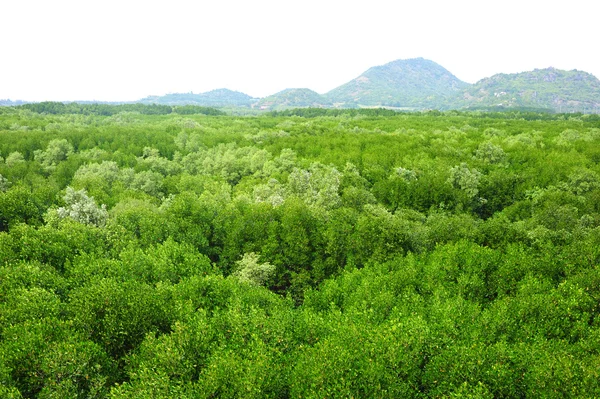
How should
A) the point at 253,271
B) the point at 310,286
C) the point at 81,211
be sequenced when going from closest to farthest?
the point at 310,286 < the point at 253,271 < the point at 81,211

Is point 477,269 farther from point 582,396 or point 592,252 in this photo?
point 582,396

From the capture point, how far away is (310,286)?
142 feet

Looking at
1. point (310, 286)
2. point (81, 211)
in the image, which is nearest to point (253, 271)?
point (310, 286)

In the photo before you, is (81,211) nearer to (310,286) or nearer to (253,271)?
(253,271)

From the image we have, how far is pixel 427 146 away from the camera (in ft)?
324

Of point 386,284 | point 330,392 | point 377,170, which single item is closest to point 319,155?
point 377,170

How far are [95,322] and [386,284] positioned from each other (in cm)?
2642

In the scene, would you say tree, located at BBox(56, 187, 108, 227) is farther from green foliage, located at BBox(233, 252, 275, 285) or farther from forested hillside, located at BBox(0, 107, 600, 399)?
green foliage, located at BBox(233, 252, 275, 285)

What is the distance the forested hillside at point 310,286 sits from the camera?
21.9 metres

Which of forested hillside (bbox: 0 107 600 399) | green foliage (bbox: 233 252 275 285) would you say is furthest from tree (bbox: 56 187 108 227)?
green foliage (bbox: 233 252 275 285)

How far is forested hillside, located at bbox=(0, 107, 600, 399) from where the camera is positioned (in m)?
21.9

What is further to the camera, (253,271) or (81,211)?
(81,211)

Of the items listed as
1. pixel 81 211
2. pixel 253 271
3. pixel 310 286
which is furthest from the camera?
pixel 81 211

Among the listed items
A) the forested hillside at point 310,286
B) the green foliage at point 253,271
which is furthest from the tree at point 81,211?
the green foliage at point 253,271
